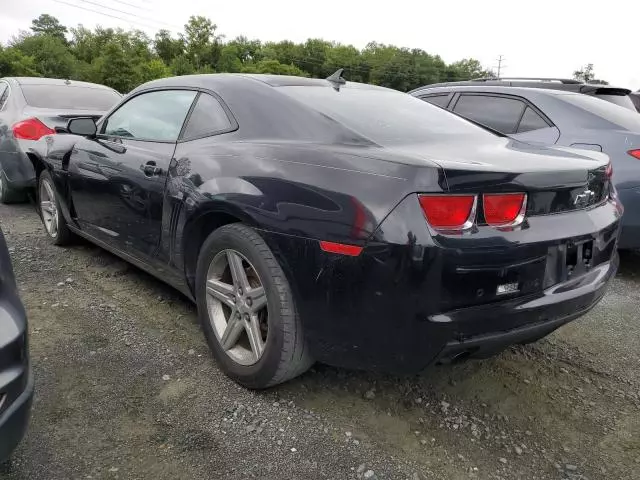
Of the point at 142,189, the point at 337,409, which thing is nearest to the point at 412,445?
the point at 337,409

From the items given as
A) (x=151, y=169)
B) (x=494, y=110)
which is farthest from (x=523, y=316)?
(x=494, y=110)

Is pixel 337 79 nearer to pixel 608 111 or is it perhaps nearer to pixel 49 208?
pixel 608 111

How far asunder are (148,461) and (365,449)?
2.76 ft

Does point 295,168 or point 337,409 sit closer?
point 295,168

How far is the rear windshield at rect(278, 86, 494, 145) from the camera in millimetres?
2346

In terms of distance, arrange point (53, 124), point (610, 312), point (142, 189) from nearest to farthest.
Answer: point (142, 189) < point (610, 312) < point (53, 124)

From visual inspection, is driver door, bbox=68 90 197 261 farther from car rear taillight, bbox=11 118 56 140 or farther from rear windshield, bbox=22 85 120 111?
rear windshield, bbox=22 85 120 111

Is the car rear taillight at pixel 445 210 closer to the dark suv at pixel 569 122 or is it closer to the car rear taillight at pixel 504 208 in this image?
the car rear taillight at pixel 504 208

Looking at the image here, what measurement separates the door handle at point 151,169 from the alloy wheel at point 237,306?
68 cm

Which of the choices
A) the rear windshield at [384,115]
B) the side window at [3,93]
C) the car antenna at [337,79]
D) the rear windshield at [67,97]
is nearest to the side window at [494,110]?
the rear windshield at [384,115]

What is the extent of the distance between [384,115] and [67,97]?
15.6ft

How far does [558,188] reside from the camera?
2.05 metres

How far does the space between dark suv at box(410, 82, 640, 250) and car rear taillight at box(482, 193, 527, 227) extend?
6.80 feet

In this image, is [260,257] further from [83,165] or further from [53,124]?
[53,124]
